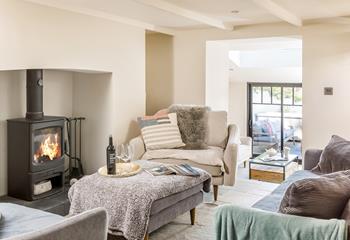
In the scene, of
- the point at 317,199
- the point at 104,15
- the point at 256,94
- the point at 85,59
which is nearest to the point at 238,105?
the point at 256,94

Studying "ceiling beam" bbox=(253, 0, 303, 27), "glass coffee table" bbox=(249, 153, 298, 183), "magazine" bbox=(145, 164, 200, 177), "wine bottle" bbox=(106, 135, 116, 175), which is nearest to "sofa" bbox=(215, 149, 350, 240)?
"magazine" bbox=(145, 164, 200, 177)

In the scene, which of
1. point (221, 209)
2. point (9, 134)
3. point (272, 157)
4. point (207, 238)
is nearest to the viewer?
point (221, 209)

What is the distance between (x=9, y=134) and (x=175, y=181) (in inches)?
75.9

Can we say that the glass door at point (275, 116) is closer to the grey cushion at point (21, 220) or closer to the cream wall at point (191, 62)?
the cream wall at point (191, 62)

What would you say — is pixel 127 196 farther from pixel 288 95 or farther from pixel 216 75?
pixel 288 95

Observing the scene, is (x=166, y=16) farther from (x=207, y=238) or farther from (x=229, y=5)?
(x=207, y=238)

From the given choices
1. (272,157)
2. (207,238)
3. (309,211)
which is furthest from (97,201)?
(272,157)

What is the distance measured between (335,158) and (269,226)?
→ 68.7 inches

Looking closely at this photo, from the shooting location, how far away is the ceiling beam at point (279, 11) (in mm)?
3835

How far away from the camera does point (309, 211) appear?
75.7 inches

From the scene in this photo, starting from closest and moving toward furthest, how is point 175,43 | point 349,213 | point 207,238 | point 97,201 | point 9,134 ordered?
point 349,213, point 97,201, point 207,238, point 9,134, point 175,43

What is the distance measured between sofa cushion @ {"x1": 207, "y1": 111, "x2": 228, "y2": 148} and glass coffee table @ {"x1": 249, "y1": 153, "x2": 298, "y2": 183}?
643 mm

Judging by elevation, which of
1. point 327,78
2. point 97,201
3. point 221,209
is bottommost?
point 97,201

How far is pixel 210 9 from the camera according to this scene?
177 inches
